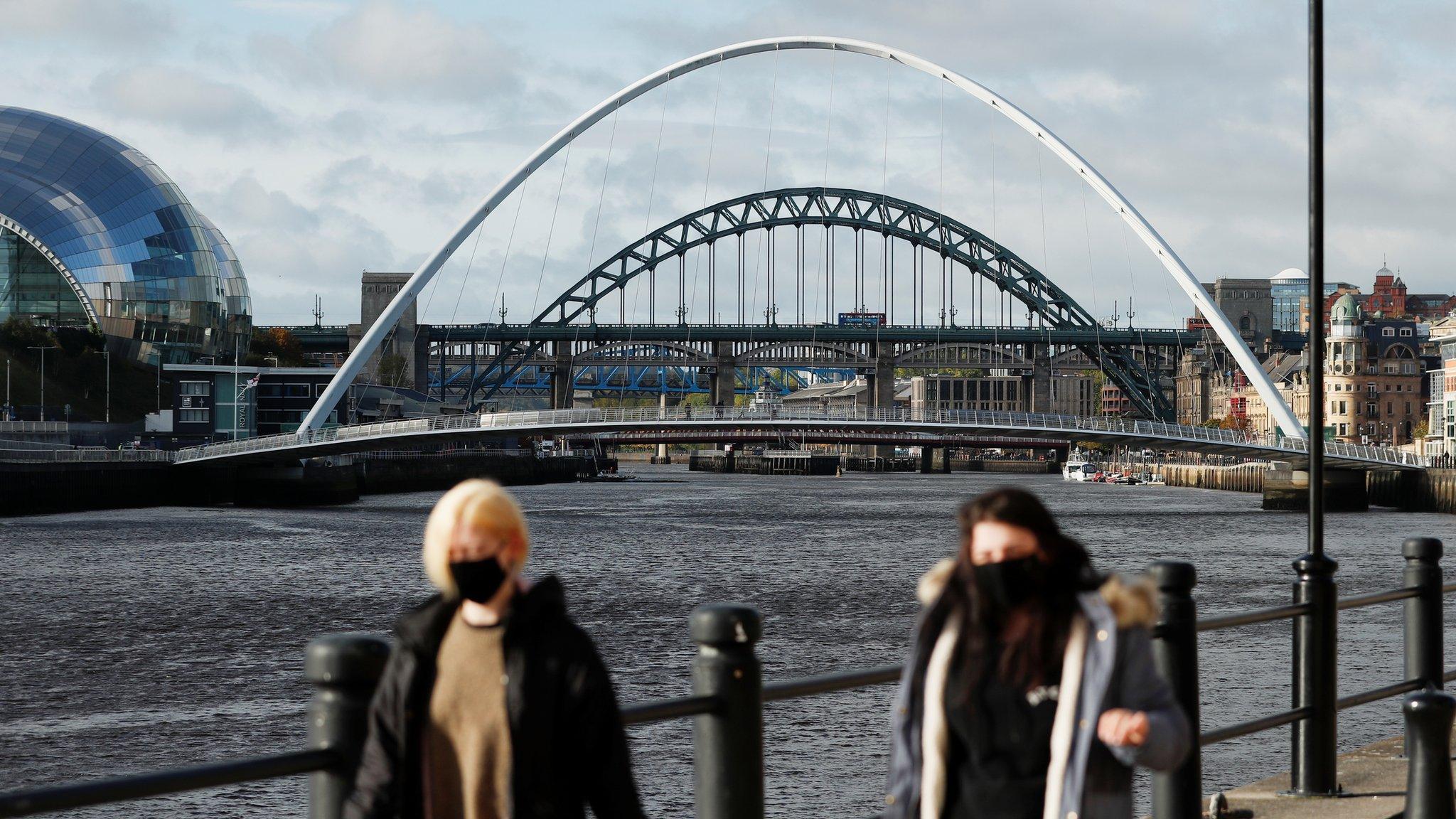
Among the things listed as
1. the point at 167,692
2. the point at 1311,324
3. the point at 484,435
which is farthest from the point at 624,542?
the point at 1311,324

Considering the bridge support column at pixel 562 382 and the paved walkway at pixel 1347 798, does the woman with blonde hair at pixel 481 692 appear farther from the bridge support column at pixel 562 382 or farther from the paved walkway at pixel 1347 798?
the bridge support column at pixel 562 382

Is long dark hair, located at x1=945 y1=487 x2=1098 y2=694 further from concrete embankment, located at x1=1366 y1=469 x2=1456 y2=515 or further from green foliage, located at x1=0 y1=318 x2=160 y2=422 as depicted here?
Answer: green foliage, located at x1=0 y1=318 x2=160 y2=422

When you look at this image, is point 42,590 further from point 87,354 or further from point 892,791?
point 87,354

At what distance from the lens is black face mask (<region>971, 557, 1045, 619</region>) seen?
3.64 metres

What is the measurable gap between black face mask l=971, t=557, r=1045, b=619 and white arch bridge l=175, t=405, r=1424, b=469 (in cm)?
6484

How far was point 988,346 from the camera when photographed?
4678 inches

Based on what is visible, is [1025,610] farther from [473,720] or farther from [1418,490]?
[1418,490]

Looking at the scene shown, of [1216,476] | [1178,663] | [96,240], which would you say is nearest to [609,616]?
[1178,663]

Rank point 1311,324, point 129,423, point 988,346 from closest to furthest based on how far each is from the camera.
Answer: point 1311,324 < point 129,423 < point 988,346

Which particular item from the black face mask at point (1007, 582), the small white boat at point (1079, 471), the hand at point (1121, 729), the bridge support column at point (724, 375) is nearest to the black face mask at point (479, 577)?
the black face mask at point (1007, 582)

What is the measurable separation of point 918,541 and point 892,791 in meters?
49.9

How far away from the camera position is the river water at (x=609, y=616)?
1747 centimetres

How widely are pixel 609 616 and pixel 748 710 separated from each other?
2633 centimetres

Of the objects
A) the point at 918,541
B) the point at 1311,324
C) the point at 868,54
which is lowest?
the point at 918,541
